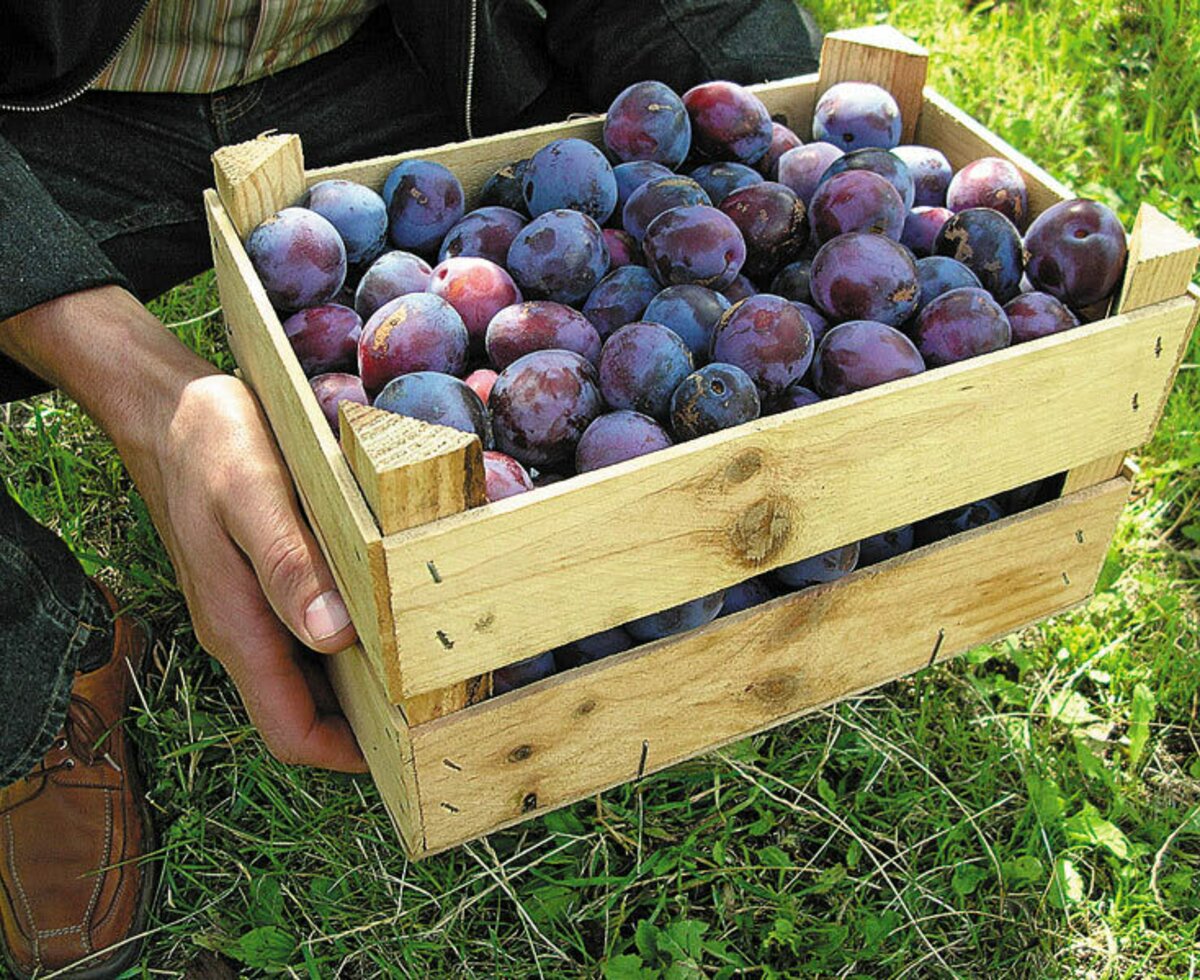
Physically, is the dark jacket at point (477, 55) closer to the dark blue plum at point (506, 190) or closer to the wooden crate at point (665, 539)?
the wooden crate at point (665, 539)

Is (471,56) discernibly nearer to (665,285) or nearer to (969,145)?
(665,285)

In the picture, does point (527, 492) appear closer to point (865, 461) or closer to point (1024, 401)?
point (865, 461)

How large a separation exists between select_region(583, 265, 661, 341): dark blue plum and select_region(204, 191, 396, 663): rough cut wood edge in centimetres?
34

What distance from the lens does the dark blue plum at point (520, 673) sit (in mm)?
1292

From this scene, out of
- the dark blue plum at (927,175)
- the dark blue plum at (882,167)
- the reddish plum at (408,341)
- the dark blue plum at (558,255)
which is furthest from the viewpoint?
the dark blue plum at (927,175)

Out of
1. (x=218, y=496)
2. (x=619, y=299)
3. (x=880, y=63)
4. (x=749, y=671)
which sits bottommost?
(x=749, y=671)

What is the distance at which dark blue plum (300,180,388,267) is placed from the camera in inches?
56.1

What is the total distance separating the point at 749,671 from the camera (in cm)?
140

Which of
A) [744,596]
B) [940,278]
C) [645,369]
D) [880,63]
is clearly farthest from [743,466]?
[880,63]

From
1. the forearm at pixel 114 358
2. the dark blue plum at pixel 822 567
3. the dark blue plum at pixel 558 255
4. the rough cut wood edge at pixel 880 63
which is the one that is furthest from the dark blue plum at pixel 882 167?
Result: the forearm at pixel 114 358

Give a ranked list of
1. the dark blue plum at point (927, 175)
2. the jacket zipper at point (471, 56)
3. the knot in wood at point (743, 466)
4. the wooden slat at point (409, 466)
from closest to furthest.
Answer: the wooden slat at point (409, 466) → the knot in wood at point (743, 466) → the dark blue plum at point (927, 175) → the jacket zipper at point (471, 56)

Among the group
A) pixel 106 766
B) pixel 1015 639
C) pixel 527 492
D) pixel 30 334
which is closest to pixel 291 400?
pixel 527 492

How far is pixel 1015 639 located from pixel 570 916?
745 millimetres

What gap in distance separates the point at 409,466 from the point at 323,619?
27cm
